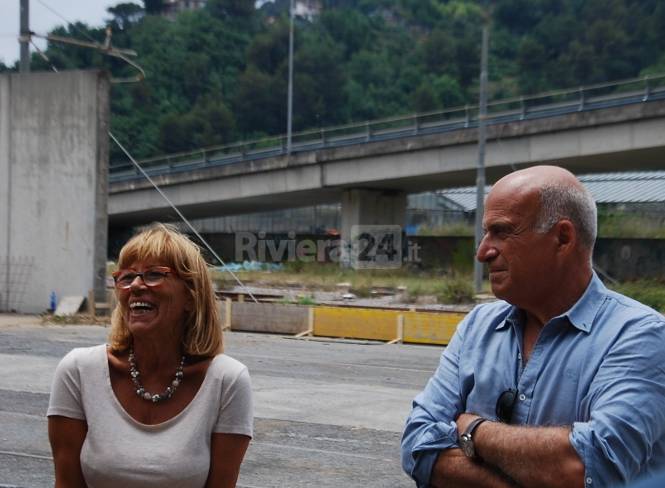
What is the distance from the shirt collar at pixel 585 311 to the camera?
335cm

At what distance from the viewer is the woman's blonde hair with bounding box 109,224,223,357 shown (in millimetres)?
3707

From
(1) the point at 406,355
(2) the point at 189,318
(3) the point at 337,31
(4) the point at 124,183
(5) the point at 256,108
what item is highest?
(3) the point at 337,31

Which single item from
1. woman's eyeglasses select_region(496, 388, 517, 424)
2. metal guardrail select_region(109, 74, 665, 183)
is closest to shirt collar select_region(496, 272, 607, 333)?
woman's eyeglasses select_region(496, 388, 517, 424)

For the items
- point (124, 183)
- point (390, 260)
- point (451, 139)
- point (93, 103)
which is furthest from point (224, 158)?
point (93, 103)

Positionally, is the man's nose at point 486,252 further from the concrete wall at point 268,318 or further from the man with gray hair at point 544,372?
the concrete wall at point 268,318

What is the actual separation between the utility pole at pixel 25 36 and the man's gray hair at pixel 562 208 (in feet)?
88.2

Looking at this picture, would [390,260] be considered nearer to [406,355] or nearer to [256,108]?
[406,355]

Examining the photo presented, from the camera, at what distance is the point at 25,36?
93.6 ft

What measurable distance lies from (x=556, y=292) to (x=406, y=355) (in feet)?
A: 54.7

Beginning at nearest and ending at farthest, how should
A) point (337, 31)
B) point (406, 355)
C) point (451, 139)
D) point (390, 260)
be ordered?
point (406, 355) < point (451, 139) < point (390, 260) < point (337, 31)

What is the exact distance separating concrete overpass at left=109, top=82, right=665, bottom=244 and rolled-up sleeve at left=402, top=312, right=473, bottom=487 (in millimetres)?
37661

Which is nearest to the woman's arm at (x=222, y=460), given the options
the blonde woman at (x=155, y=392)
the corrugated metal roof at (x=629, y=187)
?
the blonde woman at (x=155, y=392)

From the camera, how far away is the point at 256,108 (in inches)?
4225

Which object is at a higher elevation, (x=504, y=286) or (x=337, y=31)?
(x=337, y=31)
